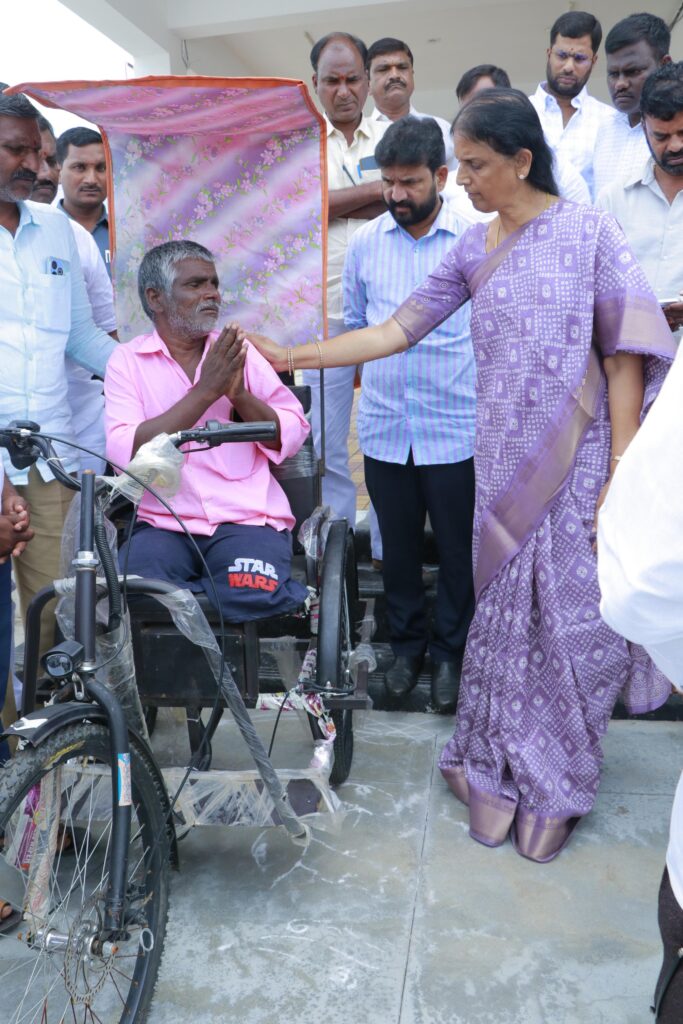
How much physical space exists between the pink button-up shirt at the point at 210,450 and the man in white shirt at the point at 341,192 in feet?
3.35

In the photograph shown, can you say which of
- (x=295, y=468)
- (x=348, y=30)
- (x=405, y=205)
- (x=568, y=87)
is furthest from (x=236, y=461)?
(x=348, y=30)

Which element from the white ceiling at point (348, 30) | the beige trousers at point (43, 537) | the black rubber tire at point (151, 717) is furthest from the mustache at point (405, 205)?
the white ceiling at point (348, 30)

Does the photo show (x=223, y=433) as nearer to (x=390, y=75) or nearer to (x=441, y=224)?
(x=441, y=224)

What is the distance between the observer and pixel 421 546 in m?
3.64

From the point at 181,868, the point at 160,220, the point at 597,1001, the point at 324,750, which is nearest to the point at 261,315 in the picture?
the point at 160,220

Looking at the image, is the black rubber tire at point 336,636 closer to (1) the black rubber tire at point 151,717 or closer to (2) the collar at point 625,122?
(1) the black rubber tire at point 151,717

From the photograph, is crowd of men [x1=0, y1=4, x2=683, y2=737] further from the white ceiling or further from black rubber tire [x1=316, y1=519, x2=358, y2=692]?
the white ceiling

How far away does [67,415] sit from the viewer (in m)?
3.06

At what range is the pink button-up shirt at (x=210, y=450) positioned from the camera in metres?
2.86

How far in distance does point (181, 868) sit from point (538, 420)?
1.64 meters

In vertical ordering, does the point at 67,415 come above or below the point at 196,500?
above

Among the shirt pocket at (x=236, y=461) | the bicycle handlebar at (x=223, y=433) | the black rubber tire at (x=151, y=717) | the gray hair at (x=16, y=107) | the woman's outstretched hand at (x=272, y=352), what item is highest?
the gray hair at (x=16, y=107)

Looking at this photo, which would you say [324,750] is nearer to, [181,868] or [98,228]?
[181,868]

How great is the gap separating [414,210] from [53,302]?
127 centimetres
